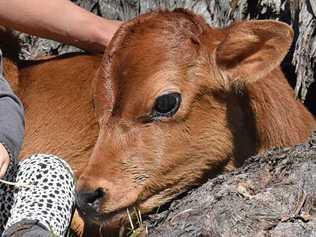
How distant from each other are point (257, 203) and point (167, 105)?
917 mm

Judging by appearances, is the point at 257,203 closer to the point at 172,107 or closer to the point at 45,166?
the point at 172,107

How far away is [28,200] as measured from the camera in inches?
199

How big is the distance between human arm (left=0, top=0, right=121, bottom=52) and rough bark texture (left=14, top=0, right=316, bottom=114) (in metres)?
0.72

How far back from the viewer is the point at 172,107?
17.2 ft

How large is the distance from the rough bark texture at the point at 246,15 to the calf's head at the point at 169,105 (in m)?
1.12

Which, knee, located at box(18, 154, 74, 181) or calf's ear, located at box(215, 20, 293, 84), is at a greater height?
calf's ear, located at box(215, 20, 293, 84)

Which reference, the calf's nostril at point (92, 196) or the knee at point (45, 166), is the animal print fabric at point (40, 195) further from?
the calf's nostril at point (92, 196)

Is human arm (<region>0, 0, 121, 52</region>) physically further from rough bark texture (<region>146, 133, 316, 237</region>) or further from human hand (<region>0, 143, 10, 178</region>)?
rough bark texture (<region>146, 133, 316, 237</region>)

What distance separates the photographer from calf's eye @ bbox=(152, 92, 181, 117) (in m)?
5.20

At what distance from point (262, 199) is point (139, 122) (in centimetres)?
96

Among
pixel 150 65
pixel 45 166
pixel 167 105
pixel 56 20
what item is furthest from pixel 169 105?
pixel 56 20

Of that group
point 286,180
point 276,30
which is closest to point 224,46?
point 276,30

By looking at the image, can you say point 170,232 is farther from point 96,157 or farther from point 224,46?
point 224,46


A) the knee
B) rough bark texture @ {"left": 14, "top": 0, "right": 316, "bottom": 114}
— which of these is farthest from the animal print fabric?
rough bark texture @ {"left": 14, "top": 0, "right": 316, "bottom": 114}
